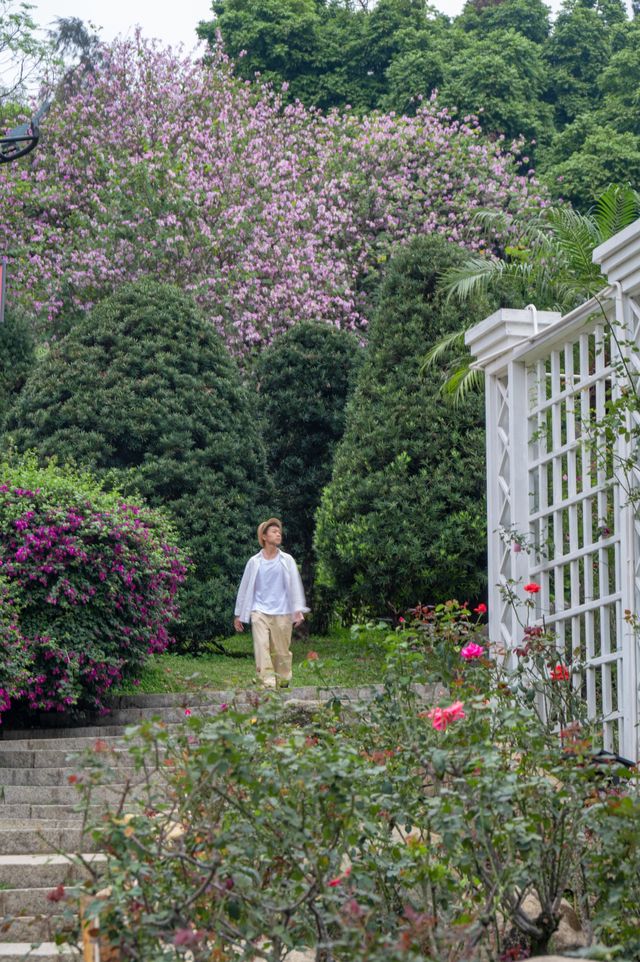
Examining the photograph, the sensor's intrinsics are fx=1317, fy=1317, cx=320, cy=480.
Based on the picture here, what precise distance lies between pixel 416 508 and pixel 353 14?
1940 centimetres

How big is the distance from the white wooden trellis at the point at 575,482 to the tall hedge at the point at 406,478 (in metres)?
4.71

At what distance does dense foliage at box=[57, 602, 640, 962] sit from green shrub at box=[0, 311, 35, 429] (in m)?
13.8

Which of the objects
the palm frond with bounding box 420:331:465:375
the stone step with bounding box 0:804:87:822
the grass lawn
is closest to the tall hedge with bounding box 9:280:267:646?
the grass lawn

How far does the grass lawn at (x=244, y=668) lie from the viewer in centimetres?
1098

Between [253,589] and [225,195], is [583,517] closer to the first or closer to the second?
[253,589]

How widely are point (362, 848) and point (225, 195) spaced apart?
16.2 m

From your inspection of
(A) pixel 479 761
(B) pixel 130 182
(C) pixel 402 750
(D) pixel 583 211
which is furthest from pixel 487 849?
(D) pixel 583 211

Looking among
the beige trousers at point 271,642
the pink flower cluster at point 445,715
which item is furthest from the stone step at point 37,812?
the beige trousers at point 271,642

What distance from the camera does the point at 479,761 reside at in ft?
12.1

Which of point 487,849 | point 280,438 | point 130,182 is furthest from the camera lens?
point 130,182

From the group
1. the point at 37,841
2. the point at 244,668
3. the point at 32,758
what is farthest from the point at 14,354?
the point at 37,841

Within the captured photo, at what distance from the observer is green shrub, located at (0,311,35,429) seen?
1752cm

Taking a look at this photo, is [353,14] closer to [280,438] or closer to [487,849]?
[280,438]

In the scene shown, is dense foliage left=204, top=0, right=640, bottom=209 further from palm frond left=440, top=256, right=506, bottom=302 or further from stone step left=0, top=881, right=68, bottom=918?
stone step left=0, top=881, right=68, bottom=918
